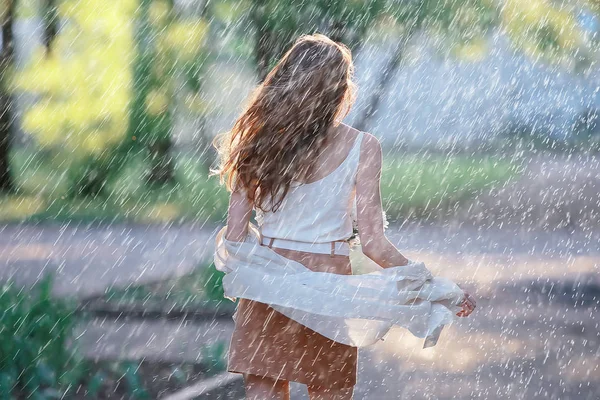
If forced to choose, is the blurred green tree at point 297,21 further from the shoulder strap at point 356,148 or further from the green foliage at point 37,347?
the shoulder strap at point 356,148

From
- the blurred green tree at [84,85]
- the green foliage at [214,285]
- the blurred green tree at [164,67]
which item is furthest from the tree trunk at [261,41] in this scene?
the green foliage at [214,285]

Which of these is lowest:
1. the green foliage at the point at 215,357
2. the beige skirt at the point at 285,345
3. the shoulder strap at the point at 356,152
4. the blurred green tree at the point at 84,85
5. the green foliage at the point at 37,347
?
the blurred green tree at the point at 84,85

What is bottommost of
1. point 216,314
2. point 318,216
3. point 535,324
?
point 216,314

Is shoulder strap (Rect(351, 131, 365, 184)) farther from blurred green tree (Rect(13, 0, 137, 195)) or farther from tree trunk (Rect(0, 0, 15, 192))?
tree trunk (Rect(0, 0, 15, 192))

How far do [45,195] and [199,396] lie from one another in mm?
16706

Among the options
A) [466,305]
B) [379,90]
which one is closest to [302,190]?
[466,305]

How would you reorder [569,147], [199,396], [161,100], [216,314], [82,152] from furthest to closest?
1. [569,147]
2. [82,152]
3. [161,100]
4. [216,314]
5. [199,396]

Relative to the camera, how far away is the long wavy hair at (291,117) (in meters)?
3.13

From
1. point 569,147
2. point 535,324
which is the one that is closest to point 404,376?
point 535,324

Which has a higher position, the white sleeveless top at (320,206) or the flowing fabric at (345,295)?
the white sleeveless top at (320,206)

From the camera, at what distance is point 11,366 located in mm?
5078

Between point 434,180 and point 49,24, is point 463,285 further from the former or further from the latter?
point 434,180

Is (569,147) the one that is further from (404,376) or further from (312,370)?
(312,370)

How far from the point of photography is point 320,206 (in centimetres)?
321
